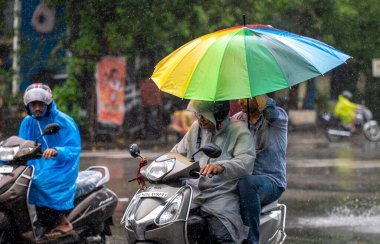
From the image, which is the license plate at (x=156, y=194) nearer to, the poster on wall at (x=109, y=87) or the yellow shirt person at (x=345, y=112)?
the poster on wall at (x=109, y=87)

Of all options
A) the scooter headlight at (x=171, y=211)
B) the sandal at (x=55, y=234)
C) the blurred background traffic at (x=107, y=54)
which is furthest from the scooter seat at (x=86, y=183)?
the blurred background traffic at (x=107, y=54)

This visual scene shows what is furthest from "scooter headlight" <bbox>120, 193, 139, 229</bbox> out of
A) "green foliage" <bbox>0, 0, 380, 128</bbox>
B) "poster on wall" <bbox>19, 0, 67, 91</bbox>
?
"poster on wall" <bbox>19, 0, 67, 91</bbox>

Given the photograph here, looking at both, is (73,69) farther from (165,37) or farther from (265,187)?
(265,187)

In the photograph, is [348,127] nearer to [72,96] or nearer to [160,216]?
[72,96]

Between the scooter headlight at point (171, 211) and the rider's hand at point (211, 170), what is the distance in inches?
8.6

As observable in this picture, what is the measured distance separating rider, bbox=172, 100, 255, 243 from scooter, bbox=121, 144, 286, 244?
11 cm

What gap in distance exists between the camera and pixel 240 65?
5805 millimetres

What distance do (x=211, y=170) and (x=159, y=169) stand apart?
13.2 inches

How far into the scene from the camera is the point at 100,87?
2631 centimetres

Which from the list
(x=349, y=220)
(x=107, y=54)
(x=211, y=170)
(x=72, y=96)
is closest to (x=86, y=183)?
(x=211, y=170)

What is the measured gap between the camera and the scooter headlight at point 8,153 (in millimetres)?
7344

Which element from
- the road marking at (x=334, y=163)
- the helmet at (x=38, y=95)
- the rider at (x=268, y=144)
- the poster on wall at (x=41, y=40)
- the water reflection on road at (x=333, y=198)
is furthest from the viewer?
the poster on wall at (x=41, y=40)

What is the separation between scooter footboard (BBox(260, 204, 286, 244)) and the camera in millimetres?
6180

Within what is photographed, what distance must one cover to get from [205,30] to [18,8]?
5.59 m
